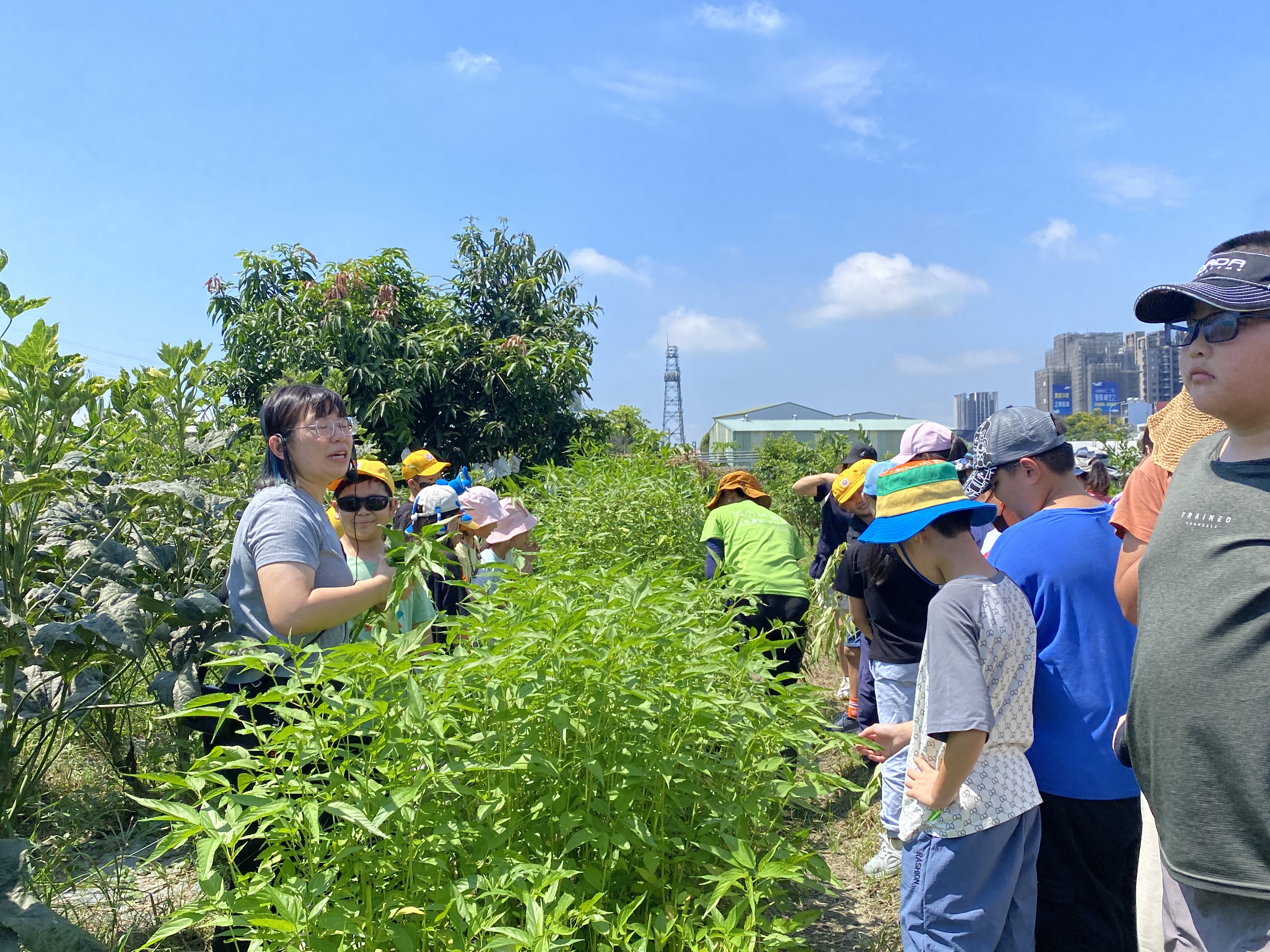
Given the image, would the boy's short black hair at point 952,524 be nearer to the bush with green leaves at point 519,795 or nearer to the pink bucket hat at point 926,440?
the bush with green leaves at point 519,795

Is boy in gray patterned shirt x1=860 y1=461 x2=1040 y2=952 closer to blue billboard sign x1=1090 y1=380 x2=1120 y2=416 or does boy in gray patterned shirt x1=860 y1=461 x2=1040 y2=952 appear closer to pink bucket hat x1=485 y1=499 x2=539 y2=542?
pink bucket hat x1=485 y1=499 x2=539 y2=542

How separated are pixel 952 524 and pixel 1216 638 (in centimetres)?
66

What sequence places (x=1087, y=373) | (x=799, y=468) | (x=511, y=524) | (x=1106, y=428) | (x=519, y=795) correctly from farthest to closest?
(x=1087, y=373) < (x=799, y=468) < (x=1106, y=428) < (x=511, y=524) < (x=519, y=795)

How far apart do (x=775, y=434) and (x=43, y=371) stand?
151 feet

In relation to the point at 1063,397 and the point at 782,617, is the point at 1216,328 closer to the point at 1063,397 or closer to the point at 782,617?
the point at 782,617

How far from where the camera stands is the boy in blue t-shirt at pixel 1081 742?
207cm

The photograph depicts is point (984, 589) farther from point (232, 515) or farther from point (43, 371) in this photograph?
point (232, 515)

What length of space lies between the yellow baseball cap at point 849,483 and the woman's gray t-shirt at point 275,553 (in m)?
2.60

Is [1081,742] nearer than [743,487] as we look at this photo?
Yes

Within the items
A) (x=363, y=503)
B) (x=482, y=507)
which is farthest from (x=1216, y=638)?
(x=482, y=507)

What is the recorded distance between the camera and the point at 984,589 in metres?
1.85

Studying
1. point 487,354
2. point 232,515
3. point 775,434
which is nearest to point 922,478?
point 232,515

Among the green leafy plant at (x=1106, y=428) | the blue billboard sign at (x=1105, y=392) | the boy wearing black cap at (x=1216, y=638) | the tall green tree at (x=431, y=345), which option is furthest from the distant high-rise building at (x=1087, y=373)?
the boy wearing black cap at (x=1216, y=638)

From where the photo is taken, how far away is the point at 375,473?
3.32m
